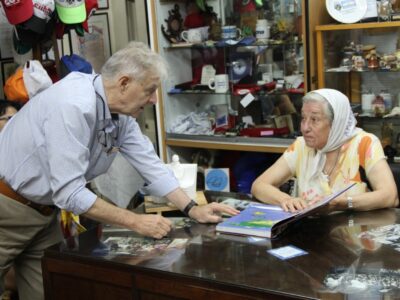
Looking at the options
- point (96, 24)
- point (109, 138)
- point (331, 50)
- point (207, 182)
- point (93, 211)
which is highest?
point (96, 24)

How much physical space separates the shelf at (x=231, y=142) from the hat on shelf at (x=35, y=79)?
1222 mm

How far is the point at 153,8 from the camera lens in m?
3.91

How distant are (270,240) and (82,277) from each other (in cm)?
63

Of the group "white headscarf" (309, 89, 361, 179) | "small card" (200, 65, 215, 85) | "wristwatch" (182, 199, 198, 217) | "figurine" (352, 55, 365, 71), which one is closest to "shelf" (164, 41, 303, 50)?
"small card" (200, 65, 215, 85)

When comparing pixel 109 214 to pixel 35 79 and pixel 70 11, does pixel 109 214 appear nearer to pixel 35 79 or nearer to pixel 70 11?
pixel 35 79

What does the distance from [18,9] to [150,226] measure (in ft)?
6.04

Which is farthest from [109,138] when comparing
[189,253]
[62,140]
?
[189,253]

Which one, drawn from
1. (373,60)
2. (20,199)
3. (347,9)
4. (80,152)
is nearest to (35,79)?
(20,199)

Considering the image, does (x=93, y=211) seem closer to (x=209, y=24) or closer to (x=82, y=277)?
(x=82, y=277)

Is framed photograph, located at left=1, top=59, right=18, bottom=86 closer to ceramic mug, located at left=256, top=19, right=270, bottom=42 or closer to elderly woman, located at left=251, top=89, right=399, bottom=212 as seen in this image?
ceramic mug, located at left=256, top=19, right=270, bottom=42

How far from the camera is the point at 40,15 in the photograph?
3.19 meters

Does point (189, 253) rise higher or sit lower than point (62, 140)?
lower

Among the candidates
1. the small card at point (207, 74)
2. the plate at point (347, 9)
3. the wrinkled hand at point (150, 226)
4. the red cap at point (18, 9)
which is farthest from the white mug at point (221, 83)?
the wrinkled hand at point (150, 226)

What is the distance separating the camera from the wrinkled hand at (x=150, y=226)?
6.13 ft
